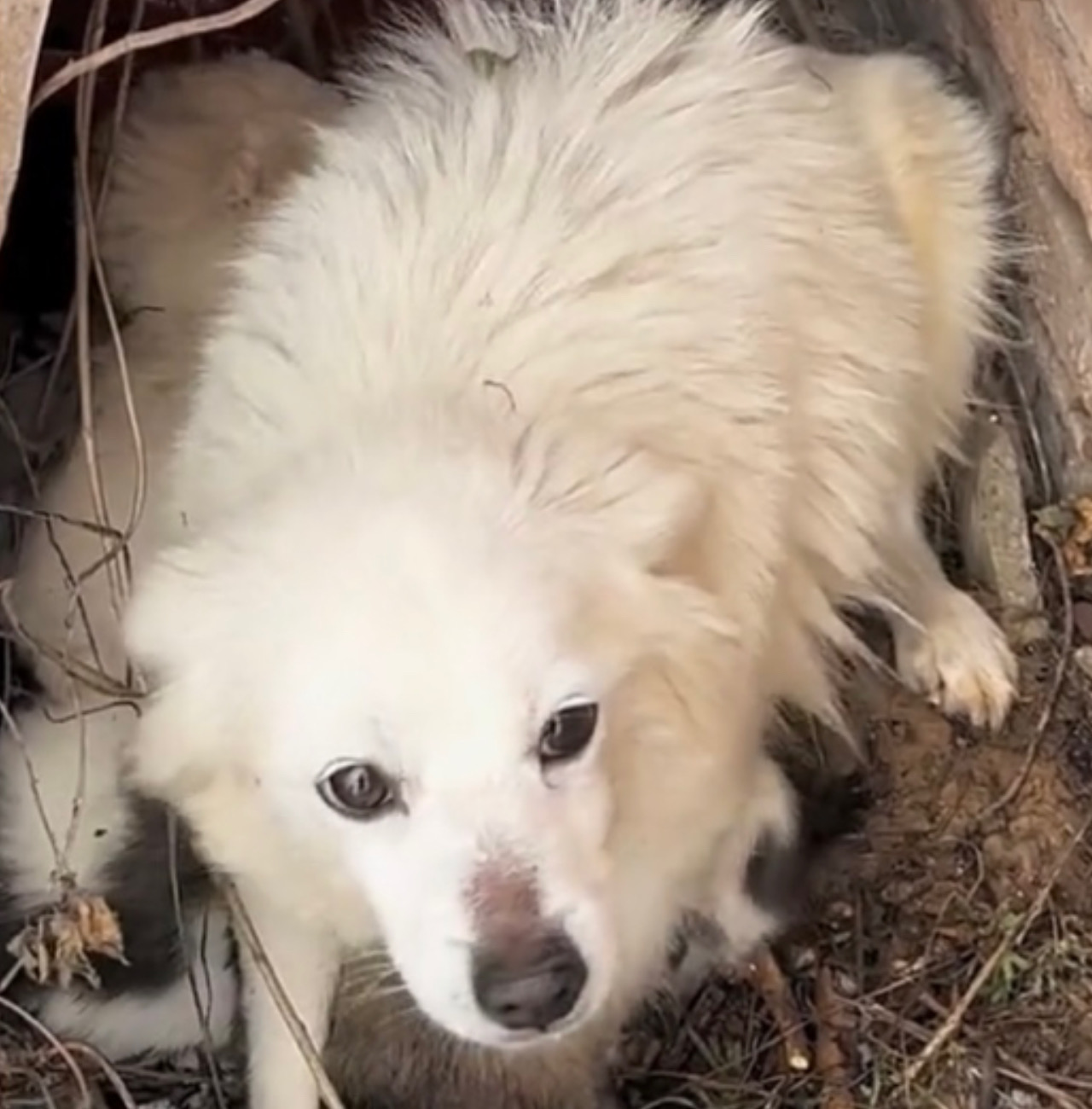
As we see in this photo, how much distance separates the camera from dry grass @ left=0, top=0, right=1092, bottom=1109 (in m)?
2.72

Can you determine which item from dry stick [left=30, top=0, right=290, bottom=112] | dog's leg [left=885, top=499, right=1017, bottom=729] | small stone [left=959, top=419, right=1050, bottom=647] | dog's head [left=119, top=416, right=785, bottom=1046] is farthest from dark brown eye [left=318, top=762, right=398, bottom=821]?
small stone [left=959, top=419, right=1050, bottom=647]

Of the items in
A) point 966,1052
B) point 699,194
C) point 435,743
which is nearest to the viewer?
point 435,743

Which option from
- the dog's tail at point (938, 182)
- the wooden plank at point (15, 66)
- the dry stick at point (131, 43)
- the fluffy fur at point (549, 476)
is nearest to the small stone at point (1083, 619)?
the fluffy fur at point (549, 476)

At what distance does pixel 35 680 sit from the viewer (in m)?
2.86

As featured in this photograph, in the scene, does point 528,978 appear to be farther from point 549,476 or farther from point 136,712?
point 136,712

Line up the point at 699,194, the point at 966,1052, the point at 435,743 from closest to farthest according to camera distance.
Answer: the point at 435,743 → the point at 699,194 → the point at 966,1052

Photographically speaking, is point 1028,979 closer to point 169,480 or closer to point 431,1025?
point 431,1025

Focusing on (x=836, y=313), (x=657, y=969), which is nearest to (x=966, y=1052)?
(x=657, y=969)

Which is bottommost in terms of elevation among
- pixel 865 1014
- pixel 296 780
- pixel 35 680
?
pixel 865 1014

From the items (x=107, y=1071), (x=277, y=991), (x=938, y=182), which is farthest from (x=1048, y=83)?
(x=107, y=1071)

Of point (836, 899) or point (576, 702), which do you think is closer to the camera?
point (576, 702)

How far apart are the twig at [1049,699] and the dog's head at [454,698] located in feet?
2.03

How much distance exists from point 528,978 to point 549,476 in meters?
0.44

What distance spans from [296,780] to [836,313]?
78 centimetres
